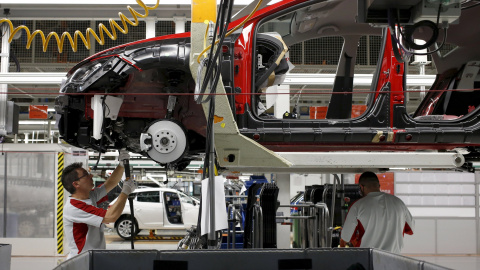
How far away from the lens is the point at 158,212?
14.7 metres

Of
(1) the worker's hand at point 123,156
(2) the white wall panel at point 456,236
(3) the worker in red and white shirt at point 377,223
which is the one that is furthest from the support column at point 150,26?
(2) the white wall panel at point 456,236

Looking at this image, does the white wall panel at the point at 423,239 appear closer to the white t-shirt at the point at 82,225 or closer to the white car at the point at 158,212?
the white car at the point at 158,212

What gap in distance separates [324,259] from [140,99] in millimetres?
2527

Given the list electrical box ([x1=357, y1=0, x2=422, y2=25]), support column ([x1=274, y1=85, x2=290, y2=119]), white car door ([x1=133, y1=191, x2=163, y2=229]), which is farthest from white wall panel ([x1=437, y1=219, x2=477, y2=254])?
electrical box ([x1=357, y1=0, x2=422, y2=25])

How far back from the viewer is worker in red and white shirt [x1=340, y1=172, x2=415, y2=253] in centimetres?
Answer: 443

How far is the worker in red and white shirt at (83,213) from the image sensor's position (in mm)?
3992

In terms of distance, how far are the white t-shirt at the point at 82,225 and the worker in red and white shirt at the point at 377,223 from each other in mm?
1835

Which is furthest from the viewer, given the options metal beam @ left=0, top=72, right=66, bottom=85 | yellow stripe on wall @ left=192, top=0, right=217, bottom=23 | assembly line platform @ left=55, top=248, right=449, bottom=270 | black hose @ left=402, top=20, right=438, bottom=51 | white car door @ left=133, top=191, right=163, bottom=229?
white car door @ left=133, top=191, right=163, bottom=229

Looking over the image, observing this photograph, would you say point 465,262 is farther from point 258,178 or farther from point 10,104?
point 10,104

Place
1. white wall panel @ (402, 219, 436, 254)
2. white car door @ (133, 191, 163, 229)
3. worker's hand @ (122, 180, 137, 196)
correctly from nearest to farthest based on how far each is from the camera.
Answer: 1. worker's hand @ (122, 180, 137, 196)
2. white wall panel @ (402, 219, 436, 254)
3. white car door @ (133, 191, 163, 229)

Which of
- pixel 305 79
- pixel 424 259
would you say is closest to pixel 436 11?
pixel 305 79

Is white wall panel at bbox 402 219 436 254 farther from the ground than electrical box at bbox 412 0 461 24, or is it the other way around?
electrical box at bbox 412 0 461 24

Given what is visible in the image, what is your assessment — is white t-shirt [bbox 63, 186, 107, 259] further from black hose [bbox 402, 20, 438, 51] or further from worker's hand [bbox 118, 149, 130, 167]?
black hose [bbox 402, 20, 438, 51]

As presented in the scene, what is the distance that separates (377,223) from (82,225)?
2.15 metres
